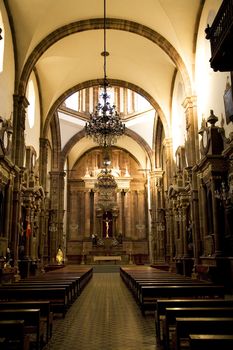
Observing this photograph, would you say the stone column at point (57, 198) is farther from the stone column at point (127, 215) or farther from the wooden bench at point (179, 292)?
the wooden bench at point (179, 292)

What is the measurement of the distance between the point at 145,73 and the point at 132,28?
3.94 metres

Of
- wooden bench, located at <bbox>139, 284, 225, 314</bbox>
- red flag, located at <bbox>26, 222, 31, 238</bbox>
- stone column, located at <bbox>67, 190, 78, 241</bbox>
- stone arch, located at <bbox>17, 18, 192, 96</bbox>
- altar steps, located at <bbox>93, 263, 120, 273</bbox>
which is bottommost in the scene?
altar steps, located at <bbox>93, 263, 120, 273</bbox>

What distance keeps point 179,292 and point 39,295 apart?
2.48 meters

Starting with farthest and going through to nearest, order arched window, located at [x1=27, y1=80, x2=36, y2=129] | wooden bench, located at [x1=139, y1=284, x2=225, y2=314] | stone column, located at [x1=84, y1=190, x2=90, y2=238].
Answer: stone column, located at [x1=84, y1=190, x2=90, y2=238] < arched window, located at [x1=27, y1=80, x2=36, y2=129] < wooden bench, located at [x1=139, y1=284, x2=225, y2=314]

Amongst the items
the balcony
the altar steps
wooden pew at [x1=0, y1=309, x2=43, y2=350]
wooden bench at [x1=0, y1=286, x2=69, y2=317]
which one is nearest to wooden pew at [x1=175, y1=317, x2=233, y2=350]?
wooden pew at [x1=0, y1=309, x2=43, y2=350]

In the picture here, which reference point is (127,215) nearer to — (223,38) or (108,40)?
(108,40)

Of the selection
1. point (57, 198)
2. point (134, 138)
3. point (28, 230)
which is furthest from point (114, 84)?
point (28, 230)

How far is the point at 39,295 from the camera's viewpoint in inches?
259

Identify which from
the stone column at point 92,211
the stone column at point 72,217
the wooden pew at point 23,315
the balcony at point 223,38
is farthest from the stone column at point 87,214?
the wooden pew at point 23,315

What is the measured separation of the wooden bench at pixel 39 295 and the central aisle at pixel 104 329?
1.00 feet

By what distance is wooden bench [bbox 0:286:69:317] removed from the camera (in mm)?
6359

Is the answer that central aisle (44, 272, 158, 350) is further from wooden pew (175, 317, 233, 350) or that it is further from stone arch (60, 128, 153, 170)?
stone arch (60, 128, 153, 170)

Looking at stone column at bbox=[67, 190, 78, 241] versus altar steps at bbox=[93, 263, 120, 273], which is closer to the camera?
altar steps at bbox=[93, 263, 120, 273]

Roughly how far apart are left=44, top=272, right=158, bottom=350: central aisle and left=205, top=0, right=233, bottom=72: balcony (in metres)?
4.62
